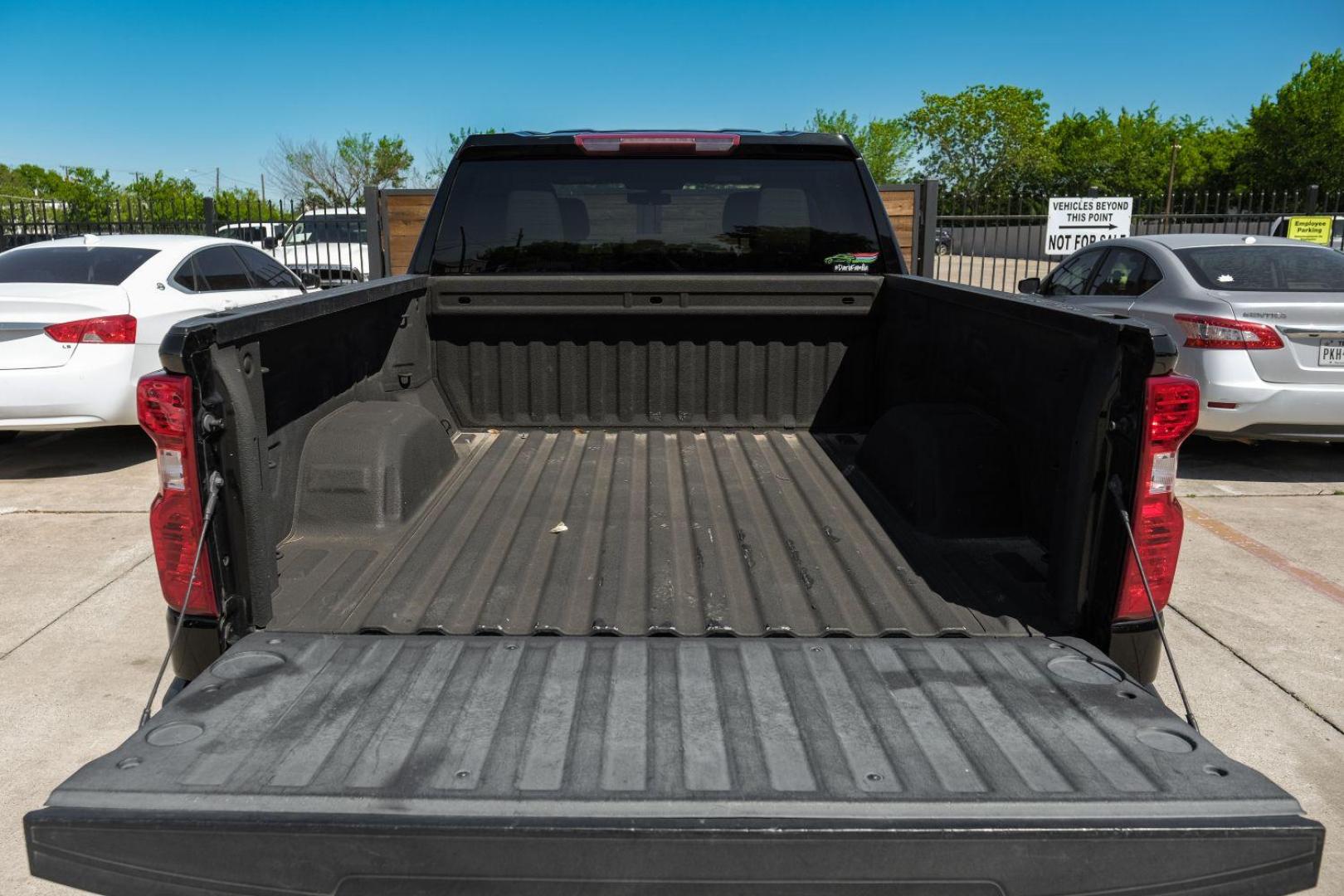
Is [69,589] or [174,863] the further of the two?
[69,589]

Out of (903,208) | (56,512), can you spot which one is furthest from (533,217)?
(903,208)

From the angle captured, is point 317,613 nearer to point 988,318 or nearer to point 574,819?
point 574,819

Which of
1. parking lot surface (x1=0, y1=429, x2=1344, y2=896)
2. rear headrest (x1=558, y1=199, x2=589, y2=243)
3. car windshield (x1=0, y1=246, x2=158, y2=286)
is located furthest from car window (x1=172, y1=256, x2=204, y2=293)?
rear headrest (x1=558, y1=199, x2=589, y2=243)

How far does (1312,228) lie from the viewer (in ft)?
48.9

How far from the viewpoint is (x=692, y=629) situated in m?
2.55

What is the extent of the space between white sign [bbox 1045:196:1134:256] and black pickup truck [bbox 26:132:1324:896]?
11861 mm

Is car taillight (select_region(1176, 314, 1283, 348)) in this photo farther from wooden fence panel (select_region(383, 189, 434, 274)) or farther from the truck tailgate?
Answer: wooden fence panel (select_region(383, 189, 434, 274))

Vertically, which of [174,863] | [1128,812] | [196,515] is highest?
[196,515]

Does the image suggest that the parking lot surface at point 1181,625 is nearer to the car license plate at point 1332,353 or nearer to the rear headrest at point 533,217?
the car license plate at point 1332,353

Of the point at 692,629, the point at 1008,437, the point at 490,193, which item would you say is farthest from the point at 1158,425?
the point at 490,193

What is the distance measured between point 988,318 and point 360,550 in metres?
2.17

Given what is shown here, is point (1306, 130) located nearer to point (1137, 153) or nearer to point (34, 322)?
point (1137, 153)

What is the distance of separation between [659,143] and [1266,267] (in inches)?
242

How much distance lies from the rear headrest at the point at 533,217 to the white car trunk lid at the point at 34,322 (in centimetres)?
462
